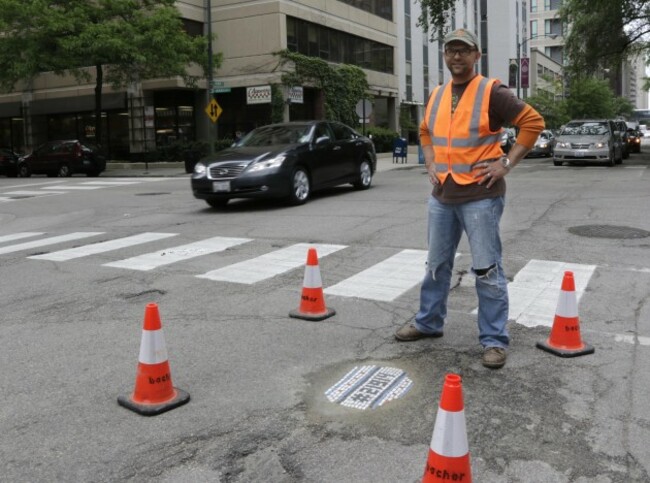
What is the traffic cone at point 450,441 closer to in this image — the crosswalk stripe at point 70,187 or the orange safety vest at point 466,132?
the orange safety vest at point 466,132

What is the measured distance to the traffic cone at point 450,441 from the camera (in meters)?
2.47

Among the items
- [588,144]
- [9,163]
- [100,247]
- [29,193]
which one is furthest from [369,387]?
[9,163]

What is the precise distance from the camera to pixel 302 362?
4484 mm

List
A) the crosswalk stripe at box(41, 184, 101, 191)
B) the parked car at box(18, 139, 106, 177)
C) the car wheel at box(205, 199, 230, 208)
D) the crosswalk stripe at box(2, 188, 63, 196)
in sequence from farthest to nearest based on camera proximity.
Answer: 1. the parked car at box(18, 139, 106, 177)
2. the crosswalk stripe at box(41, 184, 101, 191)
3. the crosswalk stripe at box(2, 188, 63, 196)
4. the car wheel at box(205, 199, 230, 208)

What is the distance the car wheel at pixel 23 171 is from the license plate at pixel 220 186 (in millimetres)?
19163

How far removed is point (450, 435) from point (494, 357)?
1914 mm

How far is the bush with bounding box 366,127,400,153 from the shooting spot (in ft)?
128

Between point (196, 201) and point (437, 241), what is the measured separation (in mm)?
10716

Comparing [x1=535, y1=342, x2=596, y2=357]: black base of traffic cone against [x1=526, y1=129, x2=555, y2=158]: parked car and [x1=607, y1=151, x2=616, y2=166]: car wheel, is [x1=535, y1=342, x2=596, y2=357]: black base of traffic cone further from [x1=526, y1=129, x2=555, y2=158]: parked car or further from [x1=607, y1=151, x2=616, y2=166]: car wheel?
[x1=526, y1=129, x2=555, y2=158]: parked car

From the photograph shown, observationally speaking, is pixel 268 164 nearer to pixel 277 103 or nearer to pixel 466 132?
pixel 466 132

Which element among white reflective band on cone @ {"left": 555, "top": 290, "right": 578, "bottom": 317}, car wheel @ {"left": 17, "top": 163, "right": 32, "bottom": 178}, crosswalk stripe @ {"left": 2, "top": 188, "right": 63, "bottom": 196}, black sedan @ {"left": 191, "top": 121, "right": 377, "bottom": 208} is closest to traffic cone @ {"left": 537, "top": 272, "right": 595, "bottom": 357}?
white reflective band on cone @ {"left": 555, "top": 290, "right": 578, "bottom": 317}

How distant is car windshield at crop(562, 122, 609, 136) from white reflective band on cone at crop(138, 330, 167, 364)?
22762 millimetres

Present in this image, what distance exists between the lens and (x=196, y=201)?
48.2 ft

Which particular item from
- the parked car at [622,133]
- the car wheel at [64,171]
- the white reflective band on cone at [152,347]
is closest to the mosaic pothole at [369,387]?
the white reflective band on cone at [152,347]
